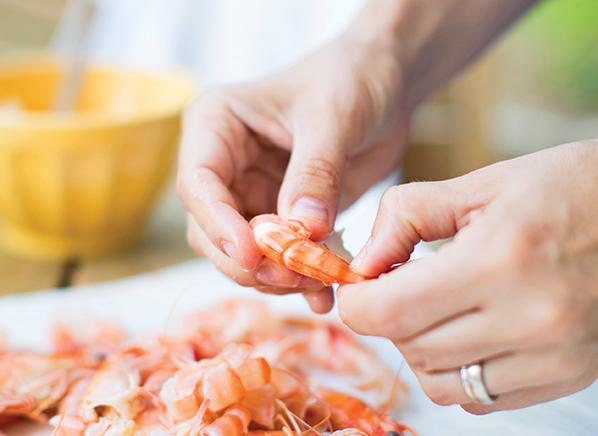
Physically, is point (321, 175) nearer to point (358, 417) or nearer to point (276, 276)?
point (276, 276)

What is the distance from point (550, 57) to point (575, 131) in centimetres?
37

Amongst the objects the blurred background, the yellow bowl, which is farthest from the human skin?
the blurred background

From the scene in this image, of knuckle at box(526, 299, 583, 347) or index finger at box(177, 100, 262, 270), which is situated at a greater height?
knuckle at box(526, 299, 583, 347)

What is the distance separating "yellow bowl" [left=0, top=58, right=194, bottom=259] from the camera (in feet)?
3.10

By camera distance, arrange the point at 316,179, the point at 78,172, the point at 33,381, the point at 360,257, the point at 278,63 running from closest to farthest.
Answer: the point at 360,257 < the point at 316,179 < the point at 33,381 < the point at 78,172 < the point at 278,63

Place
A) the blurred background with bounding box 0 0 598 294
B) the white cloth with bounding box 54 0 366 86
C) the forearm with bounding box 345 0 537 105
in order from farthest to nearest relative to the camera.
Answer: the white cloth with bounding box 54 0 366 86, the blurred background with bounding box 0 0 598 294, the forearm with bounding box 345 0 537 105

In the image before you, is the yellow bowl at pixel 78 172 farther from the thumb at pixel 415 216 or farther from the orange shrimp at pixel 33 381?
the thumb at pixel 415 216

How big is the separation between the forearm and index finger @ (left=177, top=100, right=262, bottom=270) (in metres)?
0.23

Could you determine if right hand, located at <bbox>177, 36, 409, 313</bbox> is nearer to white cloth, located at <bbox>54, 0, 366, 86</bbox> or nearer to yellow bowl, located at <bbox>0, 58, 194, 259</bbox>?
yellow bowl, located at <bbox>0, 58, 194, 259</bbox>

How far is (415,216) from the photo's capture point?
1.34ft

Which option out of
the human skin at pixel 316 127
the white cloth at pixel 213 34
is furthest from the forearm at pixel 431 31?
the white cloth at pixel 213 34

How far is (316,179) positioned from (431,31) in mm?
416

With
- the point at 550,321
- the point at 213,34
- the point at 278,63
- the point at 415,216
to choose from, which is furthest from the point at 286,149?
the point at 213,34

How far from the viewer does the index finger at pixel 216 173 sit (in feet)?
1.65
